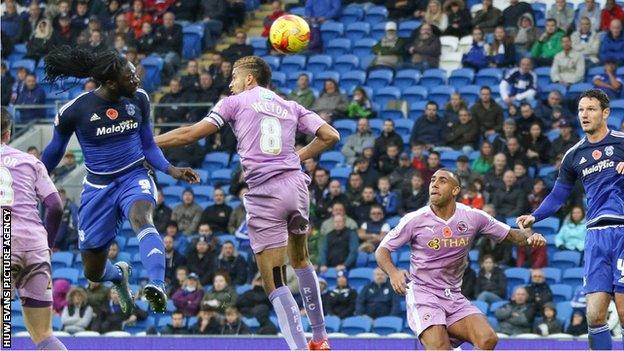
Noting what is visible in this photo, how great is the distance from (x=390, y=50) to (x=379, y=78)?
1.97 feet

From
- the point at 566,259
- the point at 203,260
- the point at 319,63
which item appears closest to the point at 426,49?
the point at 319,63

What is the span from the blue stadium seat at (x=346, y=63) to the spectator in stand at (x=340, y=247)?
5.19 metres

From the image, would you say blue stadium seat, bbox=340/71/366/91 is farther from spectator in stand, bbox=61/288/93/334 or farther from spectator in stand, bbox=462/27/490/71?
spectator in stand, bbox=61/288/93/334

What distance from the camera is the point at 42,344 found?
11.6 metres

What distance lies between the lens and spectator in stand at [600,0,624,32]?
2377 cm

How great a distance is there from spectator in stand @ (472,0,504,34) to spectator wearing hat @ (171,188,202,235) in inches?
Result: 234

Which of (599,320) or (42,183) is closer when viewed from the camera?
(42,183)

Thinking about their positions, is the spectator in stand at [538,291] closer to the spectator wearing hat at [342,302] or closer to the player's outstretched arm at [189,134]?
the spectator wearing hat at [342,302]

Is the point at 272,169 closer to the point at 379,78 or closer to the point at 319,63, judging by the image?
the point at 379,78

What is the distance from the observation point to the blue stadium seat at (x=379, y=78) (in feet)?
81.5

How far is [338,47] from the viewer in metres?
26.0

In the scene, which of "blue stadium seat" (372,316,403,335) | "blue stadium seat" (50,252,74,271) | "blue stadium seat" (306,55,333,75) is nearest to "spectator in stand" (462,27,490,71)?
"blue stadium seat" (306,55,333,75)

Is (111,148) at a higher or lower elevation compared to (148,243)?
higher

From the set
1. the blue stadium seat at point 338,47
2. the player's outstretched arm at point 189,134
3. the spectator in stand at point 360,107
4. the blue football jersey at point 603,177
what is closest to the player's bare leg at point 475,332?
the blue football jersey at point 603,177
